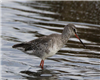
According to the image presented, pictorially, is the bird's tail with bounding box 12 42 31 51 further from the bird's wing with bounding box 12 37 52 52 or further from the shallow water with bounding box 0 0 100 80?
the shallow water with bounding box 0 0 100 80

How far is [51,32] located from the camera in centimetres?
1415

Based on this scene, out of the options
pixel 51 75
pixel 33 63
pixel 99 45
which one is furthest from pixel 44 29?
pixel 51 75

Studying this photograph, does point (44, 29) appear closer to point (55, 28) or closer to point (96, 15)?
point (55, 28)

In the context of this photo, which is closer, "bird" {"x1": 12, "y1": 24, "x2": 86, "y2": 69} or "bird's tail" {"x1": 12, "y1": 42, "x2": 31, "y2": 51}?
"bird" {"x1": 12, "y1": 24, "x2": 86, "y2": 69}

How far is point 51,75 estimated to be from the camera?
9.09 meters

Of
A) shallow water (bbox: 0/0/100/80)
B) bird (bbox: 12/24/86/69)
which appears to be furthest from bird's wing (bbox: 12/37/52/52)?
shallow water (bbox: 0/0/100/80)

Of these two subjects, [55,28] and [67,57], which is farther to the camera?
[55,28]

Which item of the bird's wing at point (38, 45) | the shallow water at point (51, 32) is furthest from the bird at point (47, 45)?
the shallow water at point (51, 32)

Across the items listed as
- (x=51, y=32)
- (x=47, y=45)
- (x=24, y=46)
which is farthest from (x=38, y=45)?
(x=51, y=32)

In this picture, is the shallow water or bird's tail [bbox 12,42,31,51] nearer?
the shallow water

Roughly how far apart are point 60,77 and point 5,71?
72.0 inches

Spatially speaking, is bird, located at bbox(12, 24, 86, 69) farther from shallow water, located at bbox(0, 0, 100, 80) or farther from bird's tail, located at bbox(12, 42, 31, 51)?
shallow water, located at bbox(0, 0, 100, 80)

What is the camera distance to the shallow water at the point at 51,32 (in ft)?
30.5

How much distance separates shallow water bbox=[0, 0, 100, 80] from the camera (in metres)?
9.28
